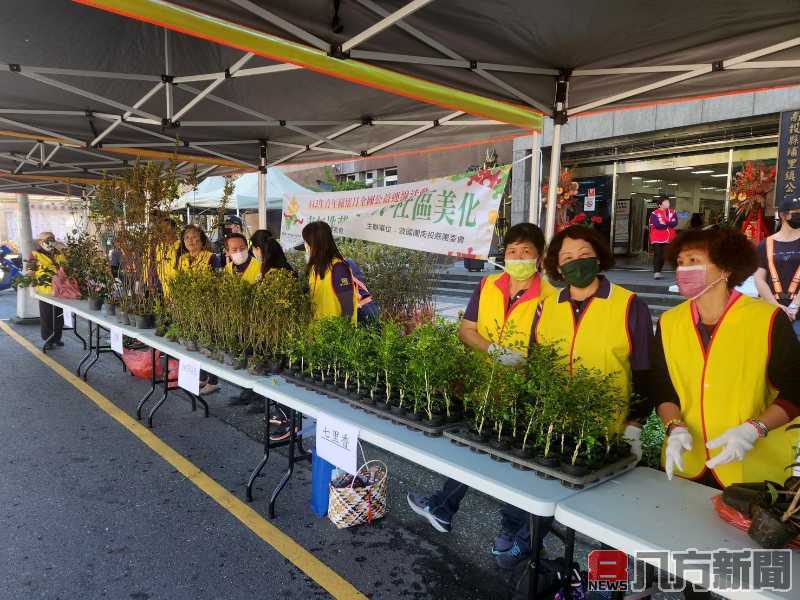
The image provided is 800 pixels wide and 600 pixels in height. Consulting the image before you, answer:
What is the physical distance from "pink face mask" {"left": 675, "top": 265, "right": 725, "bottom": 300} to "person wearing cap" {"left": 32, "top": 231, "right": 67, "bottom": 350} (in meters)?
6.32

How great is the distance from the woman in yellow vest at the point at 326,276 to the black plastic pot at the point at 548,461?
1992 millimetres

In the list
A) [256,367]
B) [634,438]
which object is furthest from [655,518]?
[256,367]

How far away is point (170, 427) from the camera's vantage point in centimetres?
425

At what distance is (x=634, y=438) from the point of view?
189cm

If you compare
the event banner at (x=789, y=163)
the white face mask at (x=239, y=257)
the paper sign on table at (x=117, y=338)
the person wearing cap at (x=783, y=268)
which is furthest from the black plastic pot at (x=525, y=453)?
the event banner at (x=789, y=163)

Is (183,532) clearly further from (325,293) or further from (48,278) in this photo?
(48,278)

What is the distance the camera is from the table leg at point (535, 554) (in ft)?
5.50

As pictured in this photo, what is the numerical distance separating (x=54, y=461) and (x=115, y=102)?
115 inches

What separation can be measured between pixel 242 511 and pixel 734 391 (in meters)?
2.50

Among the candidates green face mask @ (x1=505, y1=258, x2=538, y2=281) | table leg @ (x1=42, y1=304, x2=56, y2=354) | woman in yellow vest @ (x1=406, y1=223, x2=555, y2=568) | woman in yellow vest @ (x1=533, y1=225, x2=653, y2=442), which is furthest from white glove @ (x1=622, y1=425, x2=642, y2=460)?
table leg @ (x1=42, y1=304, x2=56, y2=354)

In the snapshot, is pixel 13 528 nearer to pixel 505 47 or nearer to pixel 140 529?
pixel 140 529

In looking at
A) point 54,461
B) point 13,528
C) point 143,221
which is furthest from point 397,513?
point 143,221

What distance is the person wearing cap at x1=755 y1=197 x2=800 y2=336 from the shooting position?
4461 mm

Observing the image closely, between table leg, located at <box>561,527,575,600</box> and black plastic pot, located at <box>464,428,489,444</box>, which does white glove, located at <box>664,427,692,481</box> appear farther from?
black plastic pot, located at <box>464,428,489,444</box>
